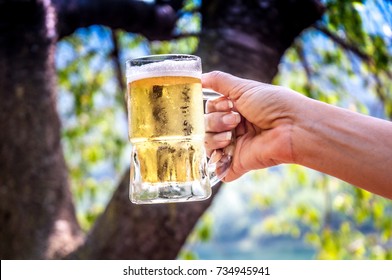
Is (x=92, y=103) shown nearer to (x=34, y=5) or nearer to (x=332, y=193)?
(x=34, y=5)

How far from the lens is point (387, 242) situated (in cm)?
242

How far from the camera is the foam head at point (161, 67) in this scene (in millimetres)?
772

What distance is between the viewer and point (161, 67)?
2.53ft

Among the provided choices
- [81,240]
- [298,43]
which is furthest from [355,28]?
[81,240]

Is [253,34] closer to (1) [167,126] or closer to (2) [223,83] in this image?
(2) [223,83]

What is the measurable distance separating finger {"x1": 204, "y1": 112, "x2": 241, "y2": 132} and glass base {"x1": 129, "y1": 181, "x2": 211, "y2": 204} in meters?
0.10

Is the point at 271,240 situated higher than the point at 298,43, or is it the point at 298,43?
the point at 298,43

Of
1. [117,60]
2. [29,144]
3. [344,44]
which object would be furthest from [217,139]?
[117,60]

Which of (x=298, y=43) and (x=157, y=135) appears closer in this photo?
(x=157, y=135)

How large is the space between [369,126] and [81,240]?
3.12ft

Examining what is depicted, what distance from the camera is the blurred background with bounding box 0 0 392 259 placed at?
56.2 inches

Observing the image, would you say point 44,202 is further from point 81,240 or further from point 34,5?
point 34,5

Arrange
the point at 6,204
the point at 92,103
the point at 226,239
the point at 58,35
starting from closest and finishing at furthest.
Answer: the point at 6,204, the point at 58,35, the point at 92,103, the point at 226,239
